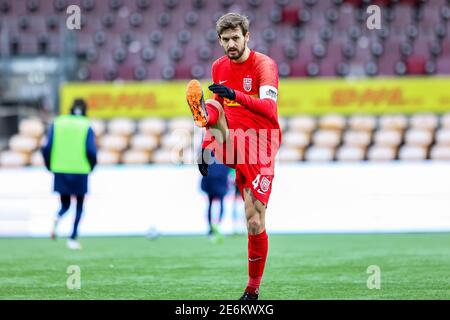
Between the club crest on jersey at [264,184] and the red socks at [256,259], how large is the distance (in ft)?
1.00

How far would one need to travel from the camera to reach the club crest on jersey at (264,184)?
265 inches

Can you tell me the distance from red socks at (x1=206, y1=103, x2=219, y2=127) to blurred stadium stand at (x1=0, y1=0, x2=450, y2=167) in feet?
34.6

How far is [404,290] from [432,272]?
1.43 m

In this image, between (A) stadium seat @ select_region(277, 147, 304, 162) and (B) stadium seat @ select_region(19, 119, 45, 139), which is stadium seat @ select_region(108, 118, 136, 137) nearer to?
(B) stadium seat @ select_region(19, 119, 45, 139)

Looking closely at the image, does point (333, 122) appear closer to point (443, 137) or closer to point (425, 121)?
point (425, 121)

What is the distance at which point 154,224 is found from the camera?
1506 centimetres

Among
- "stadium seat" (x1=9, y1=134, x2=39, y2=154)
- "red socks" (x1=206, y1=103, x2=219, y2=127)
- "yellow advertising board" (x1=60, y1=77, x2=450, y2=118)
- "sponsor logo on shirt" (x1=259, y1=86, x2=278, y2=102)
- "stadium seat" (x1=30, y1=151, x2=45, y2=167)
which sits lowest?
"stadium seat" (x1=30, y1=151, x2=45, y2=167)

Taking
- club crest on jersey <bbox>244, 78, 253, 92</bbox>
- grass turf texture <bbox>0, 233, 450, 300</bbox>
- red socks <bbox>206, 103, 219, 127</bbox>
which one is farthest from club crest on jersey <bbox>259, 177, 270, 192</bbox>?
grass turf texture <bbox>0, 233, 450, 300</bbox>

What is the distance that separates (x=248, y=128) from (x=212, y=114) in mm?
366

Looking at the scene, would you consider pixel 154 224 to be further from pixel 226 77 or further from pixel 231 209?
pixel 226 77

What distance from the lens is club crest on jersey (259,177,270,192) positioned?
22.1 ft

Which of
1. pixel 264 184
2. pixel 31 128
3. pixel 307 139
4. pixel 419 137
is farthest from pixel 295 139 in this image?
pixel 264 184

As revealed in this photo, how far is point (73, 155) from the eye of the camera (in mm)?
12250
